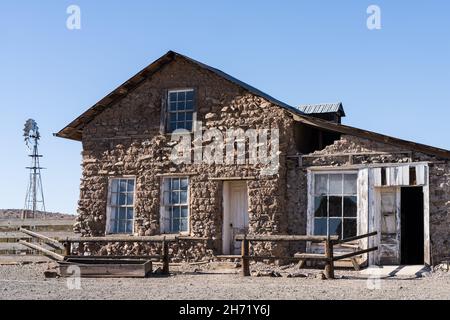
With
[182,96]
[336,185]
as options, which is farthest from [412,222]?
[182,96]

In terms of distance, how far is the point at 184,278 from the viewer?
1479 cm

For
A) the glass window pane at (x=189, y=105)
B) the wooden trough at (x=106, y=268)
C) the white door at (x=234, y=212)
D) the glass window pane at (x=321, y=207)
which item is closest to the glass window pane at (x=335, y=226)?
the glass window pane at (x=321, y=207)

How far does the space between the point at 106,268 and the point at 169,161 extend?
4.55 m

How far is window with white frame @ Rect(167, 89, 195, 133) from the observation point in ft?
60.9

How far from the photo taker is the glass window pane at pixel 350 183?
16.8 m

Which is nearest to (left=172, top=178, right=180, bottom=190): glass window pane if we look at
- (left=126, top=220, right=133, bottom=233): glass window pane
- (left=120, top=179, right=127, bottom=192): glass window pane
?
(left=120, top=179, right=127, bottom=192): glass window pane

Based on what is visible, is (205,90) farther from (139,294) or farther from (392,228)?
(139,294)

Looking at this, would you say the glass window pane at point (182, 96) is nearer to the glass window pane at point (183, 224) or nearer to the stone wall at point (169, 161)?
the stone wall at point (169, 161)

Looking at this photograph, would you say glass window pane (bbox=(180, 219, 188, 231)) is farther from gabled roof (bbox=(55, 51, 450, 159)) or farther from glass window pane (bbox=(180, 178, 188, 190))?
gabled roof (bbox=(55, 51, 450, 159))

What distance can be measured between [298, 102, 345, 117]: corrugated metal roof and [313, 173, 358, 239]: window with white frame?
7.26 meters

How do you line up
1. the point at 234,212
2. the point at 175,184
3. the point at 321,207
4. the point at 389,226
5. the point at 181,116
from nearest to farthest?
the point at 389,226, the point at 321,207, the point at 234,212, the point at 175,184, the point at 181,116

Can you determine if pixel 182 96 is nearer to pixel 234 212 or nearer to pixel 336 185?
pixel 234 212

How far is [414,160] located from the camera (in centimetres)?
1609
